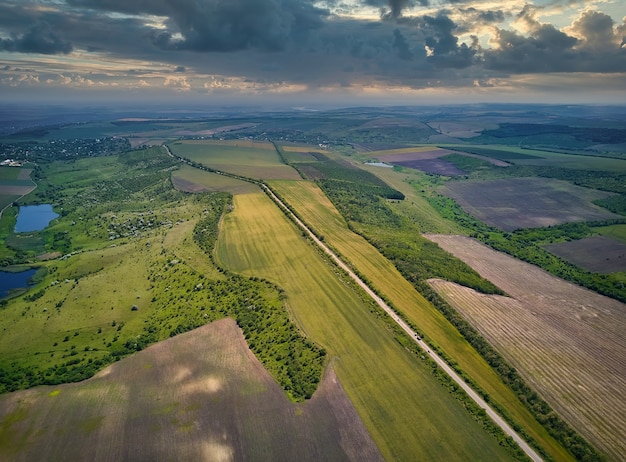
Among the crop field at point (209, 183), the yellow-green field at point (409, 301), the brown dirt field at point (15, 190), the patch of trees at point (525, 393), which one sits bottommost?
the brown dirt field at point (15, 190)

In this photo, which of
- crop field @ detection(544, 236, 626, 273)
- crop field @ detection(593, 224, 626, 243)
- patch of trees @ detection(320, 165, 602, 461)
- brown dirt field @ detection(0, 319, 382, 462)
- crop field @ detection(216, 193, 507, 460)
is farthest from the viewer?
crop field @ detection(593, 224, 626, 243)

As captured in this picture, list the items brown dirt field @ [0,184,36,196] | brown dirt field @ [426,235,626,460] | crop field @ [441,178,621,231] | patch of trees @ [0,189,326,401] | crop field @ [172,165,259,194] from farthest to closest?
brown dirt field @ [0,184,36,196] < crop field @ [172,165,259,194] < crop field @ [441,178,621,231] < patch of trees @ [0,189,326,401] < brown dirt field @ [426,235,626,460]

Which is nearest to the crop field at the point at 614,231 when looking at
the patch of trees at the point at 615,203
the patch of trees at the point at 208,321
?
the patch of trees at the point at 615,203

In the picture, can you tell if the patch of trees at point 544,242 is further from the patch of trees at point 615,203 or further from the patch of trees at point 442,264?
the patch of trees at point 615,203

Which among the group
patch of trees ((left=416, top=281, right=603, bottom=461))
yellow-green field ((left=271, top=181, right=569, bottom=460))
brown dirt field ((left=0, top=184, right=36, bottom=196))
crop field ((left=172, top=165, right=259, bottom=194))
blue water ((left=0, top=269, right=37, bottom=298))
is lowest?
brown dirt field ((left=0, top=184, right=36, bottom=196))

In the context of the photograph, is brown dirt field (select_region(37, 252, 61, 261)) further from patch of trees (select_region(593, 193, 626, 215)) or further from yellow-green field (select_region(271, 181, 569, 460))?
patch of trees (select_region(593, 193, 626, 215))

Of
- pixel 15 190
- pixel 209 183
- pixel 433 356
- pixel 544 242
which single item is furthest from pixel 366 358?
pixel 15 190

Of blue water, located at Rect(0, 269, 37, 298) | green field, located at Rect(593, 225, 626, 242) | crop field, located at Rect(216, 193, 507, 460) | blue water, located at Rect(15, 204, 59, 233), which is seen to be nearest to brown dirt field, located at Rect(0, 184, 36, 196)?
blue water, located at Rect(15, 204, 59, 233)
